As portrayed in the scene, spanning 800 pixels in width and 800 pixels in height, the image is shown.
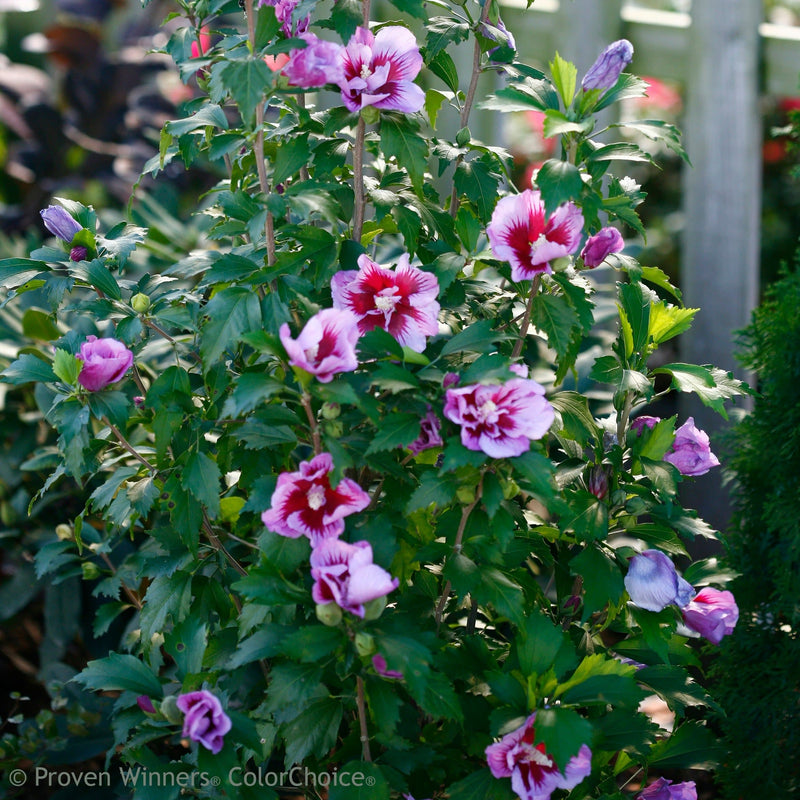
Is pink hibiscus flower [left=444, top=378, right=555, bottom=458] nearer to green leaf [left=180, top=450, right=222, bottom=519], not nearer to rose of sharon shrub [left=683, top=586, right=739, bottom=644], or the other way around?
green leaf [left=180, top=450, right=222, bottom=519]

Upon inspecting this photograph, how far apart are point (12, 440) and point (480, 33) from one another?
4.55 ft

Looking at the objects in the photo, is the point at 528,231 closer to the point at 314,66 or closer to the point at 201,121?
the point at 314,66

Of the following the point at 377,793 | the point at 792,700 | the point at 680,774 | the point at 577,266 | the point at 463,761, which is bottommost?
the point at 680,774

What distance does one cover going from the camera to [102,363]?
100 cm

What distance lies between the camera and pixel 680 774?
1654 millimetres

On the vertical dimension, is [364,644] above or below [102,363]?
below

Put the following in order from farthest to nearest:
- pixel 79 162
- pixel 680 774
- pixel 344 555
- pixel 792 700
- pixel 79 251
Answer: pixel 79 162 → pixel 680 774 → pixel 792 700 → pixel 79 251 → pixel 344 555

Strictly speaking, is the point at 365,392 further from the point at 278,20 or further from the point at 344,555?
the point at 278,20

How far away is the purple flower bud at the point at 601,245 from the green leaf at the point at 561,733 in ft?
1.70

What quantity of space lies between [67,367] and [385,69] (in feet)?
1.53

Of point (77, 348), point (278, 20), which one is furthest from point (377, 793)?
point (278, 20)

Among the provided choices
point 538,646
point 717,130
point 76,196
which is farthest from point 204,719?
point 76,196

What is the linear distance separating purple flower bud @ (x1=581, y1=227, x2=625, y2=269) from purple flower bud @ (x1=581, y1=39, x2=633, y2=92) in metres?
0.18

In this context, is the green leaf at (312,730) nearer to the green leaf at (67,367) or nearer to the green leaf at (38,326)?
the green leaf at (67,367)
